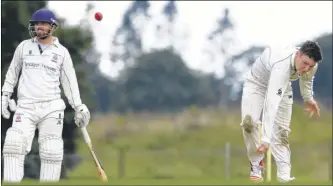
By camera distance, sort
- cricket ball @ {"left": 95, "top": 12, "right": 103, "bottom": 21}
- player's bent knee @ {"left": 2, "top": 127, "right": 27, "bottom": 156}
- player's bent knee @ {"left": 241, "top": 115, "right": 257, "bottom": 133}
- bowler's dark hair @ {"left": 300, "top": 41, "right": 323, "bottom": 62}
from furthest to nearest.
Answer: cricket ball @ {"left": 95, "top": 12, "right": 103, "bottom": 21}, player's bent knee @ {"left": 241, "top": 115, "right": 257, "bottom": 133}, player's bent knee @ {"left": 2, "top": 127, "right": 27, "bottom": 156}, bowler's dark hair @ {"left": 300, "top": 41, "right": 323, "bottom": 62}

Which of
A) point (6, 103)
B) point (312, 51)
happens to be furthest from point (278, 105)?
point (6, 103)

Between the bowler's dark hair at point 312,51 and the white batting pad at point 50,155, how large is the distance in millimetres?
2998

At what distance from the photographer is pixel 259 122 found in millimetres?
14961

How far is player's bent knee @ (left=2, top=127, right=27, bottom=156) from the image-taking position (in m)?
13.9

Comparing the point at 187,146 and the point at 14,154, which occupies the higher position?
the point at 187,146

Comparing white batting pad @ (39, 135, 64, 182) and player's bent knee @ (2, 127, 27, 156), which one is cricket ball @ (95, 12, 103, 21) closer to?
white batting pad @ (39, 135, 64, 182)

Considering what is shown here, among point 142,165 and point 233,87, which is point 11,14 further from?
point 233,87

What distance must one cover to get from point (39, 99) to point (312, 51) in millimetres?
3137

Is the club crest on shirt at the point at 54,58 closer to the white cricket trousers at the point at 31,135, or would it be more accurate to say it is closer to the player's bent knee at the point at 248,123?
the white cricket trousers at the point at 31,135

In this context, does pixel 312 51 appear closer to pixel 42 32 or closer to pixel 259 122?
pixel 259 122

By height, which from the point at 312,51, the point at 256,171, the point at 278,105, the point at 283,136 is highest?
the point at 312,51

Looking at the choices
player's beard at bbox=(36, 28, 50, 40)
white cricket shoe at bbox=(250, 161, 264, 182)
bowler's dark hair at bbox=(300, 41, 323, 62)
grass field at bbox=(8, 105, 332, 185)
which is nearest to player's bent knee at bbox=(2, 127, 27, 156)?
player's beard at bbox=(36, 28, 50, 40)

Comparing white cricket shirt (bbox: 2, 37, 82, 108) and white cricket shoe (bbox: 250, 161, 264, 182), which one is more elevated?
white cricket shirt (bbox: 2, 37, 82, 108)

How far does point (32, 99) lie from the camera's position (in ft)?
45.9
